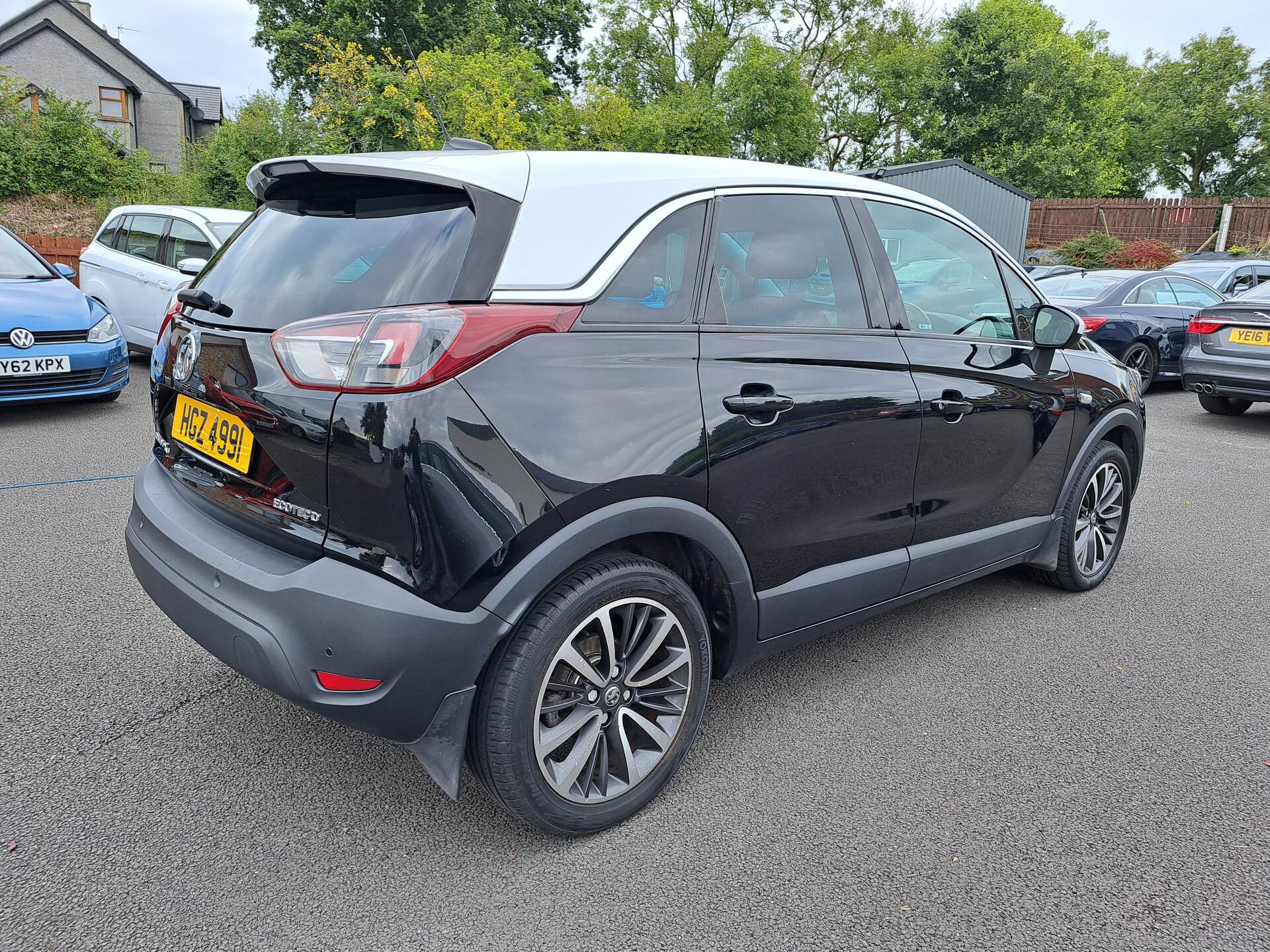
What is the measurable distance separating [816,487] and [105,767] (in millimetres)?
2232

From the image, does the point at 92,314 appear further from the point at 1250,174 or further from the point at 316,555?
the point at 1250,174

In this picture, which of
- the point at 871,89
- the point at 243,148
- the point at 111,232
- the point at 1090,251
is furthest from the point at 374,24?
the point at 111,232

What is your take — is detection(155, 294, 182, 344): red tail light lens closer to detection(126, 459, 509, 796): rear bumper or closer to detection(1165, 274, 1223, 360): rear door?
detection(126, 459, 509, 796): rear bumper

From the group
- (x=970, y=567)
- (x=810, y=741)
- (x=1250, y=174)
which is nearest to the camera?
(x=810, y=741)

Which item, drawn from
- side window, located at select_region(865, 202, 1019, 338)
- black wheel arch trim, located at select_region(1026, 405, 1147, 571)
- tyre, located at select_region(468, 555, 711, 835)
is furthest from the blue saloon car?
tyre, located at select_region(468, 555, 711, 835)

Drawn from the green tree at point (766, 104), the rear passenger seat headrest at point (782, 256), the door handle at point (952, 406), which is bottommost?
the door handle at point (952, 406)

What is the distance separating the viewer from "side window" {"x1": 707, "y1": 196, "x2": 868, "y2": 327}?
2.59 meters

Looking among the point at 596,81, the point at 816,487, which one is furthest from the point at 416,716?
the point at 596,81

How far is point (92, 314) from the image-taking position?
285 inches

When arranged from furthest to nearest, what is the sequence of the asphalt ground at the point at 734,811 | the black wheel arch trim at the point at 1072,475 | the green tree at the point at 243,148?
the green tree at the point at 243,148, the black wheel arch trim at the point at 1072,475, the asphalt ground at the point at 734,811

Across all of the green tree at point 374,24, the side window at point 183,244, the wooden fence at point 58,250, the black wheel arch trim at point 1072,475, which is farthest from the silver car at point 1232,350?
the green tree at point 374,24

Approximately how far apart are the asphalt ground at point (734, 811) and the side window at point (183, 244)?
6.13m

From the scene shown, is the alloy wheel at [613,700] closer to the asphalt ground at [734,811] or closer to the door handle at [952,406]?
the asphalt ground at [734,811]

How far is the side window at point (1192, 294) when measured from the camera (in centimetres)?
1096
